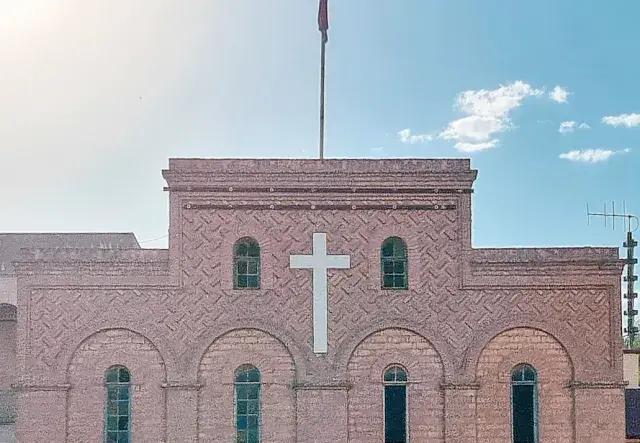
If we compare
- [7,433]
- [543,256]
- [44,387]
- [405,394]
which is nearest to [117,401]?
[44,387]

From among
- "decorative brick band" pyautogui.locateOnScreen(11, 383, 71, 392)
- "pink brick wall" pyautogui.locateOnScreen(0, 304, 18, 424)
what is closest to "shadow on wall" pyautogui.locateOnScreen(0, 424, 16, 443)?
"pink brick wall" pyautogui.locateOnScreen(0, 304, 18, 424)

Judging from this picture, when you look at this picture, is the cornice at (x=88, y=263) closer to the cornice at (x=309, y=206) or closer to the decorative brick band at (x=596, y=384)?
the cornice at (x=309, y=206)

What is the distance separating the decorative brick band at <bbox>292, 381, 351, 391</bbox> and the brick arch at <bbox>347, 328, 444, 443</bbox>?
16cm

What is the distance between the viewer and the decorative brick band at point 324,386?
56.5 feet

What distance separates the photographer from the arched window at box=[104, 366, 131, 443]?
1723 cm

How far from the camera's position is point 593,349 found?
57.6 feet

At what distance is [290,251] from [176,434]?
14.8 feet

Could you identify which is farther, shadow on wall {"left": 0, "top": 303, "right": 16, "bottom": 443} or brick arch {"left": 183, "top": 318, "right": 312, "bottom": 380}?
shadow on wall {"left": 0, "top": 303, "right": 16, "bottom": 443}

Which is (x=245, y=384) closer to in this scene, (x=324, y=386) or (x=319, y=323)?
(x=324, y=386)

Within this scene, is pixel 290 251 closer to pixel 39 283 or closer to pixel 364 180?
pixel 364 180

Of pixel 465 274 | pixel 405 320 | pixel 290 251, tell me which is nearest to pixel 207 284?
pixel 290 251

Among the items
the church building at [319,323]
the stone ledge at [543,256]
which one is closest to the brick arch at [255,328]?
the church building at [319,323]

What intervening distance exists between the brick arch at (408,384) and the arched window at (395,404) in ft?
0.35

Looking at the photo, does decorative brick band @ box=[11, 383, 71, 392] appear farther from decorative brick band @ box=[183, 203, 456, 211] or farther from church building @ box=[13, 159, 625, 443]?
decorative brick band @ box=[183, 203, 456, 211]
